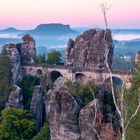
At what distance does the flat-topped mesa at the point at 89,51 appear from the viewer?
4849 centimetres

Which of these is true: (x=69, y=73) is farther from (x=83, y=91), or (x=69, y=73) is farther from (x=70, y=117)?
(x=70, y=117)

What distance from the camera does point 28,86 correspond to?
49562 millimetres

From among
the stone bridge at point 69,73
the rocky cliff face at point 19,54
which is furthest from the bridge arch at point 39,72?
the rocky cliff face at point 19,54

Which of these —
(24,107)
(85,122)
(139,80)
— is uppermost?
(139,80)

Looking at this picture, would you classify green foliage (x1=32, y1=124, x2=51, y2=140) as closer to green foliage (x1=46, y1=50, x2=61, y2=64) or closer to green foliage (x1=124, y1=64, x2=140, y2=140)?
green foliage (x1=124, y1=64, x2=140, y2=140)

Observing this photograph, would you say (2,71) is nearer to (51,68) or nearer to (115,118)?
(51,68)

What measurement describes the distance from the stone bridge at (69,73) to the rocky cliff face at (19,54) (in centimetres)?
103

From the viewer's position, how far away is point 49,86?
4591cm

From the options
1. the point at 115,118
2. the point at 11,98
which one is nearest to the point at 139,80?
the point at 115,118

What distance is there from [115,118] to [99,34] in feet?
73.1

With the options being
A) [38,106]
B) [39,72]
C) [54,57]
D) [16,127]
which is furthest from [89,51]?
[16,127]

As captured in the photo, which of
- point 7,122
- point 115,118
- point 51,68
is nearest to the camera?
point 115,118

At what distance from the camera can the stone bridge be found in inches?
1876

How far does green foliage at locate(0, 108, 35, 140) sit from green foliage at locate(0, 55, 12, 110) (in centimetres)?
735
